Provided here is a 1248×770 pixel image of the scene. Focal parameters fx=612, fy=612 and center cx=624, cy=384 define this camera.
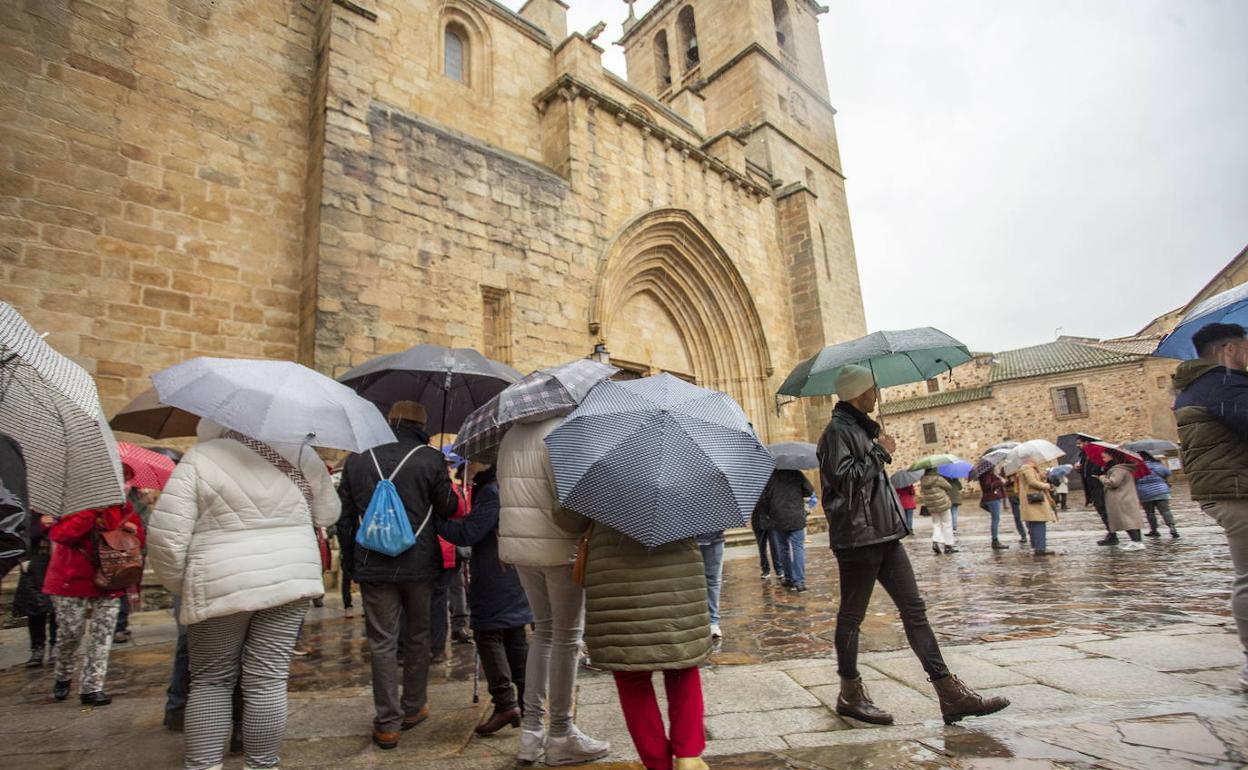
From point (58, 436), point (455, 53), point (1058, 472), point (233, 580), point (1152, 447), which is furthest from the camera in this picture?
point (1058, 472)

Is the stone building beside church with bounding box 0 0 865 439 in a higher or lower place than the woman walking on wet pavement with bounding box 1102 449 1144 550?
higher

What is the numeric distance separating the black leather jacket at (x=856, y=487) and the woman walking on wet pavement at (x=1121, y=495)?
6.46m

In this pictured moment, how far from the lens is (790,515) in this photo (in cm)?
612

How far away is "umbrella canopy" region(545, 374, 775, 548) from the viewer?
6.38 ft

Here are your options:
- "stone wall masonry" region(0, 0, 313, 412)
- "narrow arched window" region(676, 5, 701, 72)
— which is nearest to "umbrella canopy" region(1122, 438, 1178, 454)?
"stone wall masonry" region(0, 0, 313, 412)

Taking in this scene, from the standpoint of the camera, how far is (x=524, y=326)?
373 inches

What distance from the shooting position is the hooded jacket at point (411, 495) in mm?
2926

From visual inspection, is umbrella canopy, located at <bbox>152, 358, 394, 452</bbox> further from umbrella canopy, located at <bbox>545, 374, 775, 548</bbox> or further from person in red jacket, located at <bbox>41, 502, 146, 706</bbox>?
person in red jacket, located at <bbox>41, 502, 146, 706</bbox>

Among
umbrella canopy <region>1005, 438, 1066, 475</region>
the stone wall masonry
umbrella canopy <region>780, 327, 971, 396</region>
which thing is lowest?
umbrella canopy <region>1005, 438, 1066, 475</region>

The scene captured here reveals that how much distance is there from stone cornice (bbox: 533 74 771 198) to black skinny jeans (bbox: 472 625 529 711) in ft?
34.0

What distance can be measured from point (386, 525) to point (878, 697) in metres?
2.50

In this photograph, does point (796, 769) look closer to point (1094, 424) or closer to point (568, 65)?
point (568, 65)

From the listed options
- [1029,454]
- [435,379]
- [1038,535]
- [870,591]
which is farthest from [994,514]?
[435,379]

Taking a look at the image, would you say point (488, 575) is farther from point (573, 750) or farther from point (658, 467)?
point (658, 467)
